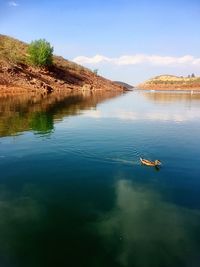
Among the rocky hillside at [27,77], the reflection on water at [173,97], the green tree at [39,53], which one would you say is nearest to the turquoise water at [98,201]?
the reflection on water at [173,97]

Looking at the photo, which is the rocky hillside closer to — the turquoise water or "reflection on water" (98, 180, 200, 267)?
the turquoise water

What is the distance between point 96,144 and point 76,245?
1426cm

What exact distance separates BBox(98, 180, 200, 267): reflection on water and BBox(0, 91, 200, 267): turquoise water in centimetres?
3

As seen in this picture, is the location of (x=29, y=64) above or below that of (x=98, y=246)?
above

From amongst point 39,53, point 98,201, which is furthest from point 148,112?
point 39,53

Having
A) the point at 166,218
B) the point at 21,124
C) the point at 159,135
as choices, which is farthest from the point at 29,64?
the point at 166,218

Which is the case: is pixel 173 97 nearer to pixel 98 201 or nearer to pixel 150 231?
pixel 98 201

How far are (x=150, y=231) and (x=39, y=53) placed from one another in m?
102

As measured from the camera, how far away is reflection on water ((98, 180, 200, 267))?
10.6 metres

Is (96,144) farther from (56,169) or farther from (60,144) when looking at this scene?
(56,169)

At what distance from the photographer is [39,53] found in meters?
107

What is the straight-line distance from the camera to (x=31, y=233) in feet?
38.8

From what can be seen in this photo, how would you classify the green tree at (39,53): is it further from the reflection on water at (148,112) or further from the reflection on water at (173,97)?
the reflection on water at (148,112)

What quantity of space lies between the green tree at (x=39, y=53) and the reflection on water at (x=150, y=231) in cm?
9766
